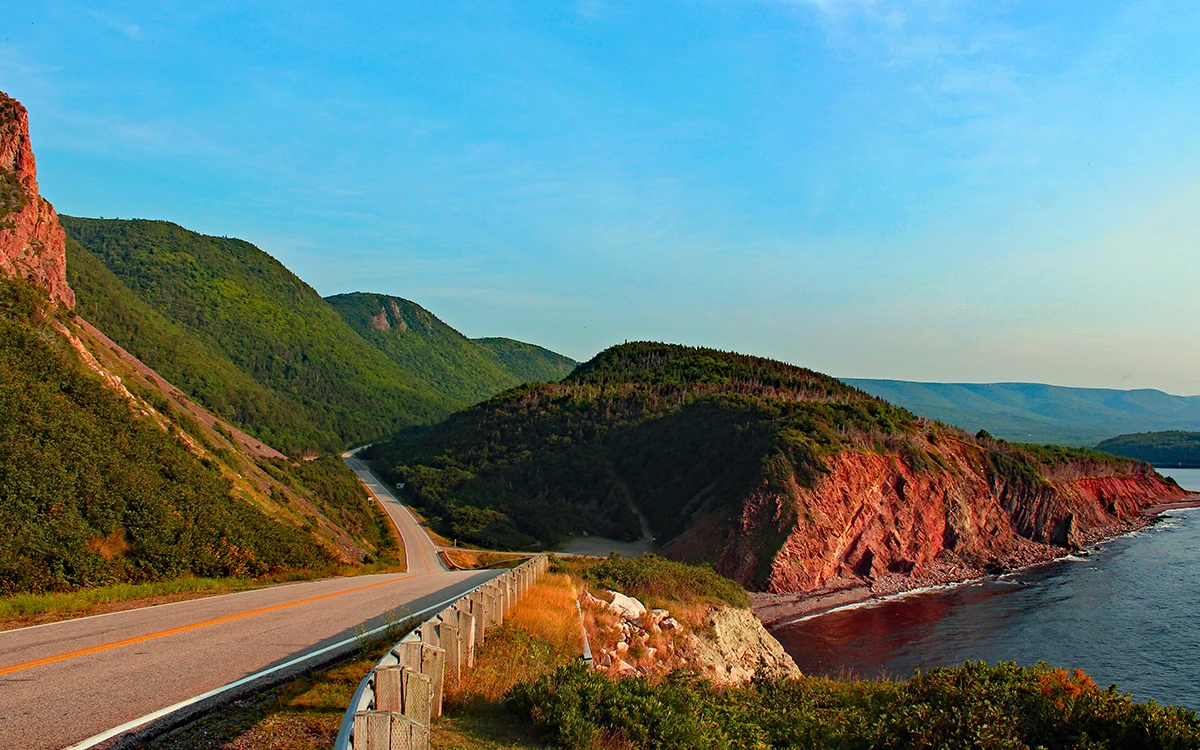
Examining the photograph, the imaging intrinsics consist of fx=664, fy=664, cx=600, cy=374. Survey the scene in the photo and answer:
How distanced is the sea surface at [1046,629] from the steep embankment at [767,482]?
5.68 meters

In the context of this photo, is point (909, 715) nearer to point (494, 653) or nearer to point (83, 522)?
point (494, 653)

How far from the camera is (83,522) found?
17.9m

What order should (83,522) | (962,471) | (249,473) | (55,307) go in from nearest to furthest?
1. (83,522)
2. (55,307)
3. (249,473)
4. (962,471)

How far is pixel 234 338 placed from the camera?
147 m

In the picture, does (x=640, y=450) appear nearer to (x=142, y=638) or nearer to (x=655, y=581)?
(x=655, y=581)

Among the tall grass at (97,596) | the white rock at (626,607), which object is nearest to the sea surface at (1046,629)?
the white rock at (626,607)

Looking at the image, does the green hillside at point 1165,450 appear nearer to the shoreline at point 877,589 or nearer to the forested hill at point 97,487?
the shoreline at point 877,589

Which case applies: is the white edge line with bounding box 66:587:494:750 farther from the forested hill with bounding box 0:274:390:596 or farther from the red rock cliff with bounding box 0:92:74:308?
the red rock cliff with bounding box 0:92:74:308

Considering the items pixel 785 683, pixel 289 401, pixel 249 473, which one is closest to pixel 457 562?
pixel 249 473

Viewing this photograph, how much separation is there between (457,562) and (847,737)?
49551 mm

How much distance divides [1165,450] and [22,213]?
243m

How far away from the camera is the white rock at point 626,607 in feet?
58.1

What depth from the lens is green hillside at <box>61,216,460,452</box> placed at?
102m

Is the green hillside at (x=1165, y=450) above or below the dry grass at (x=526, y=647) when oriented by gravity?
below
